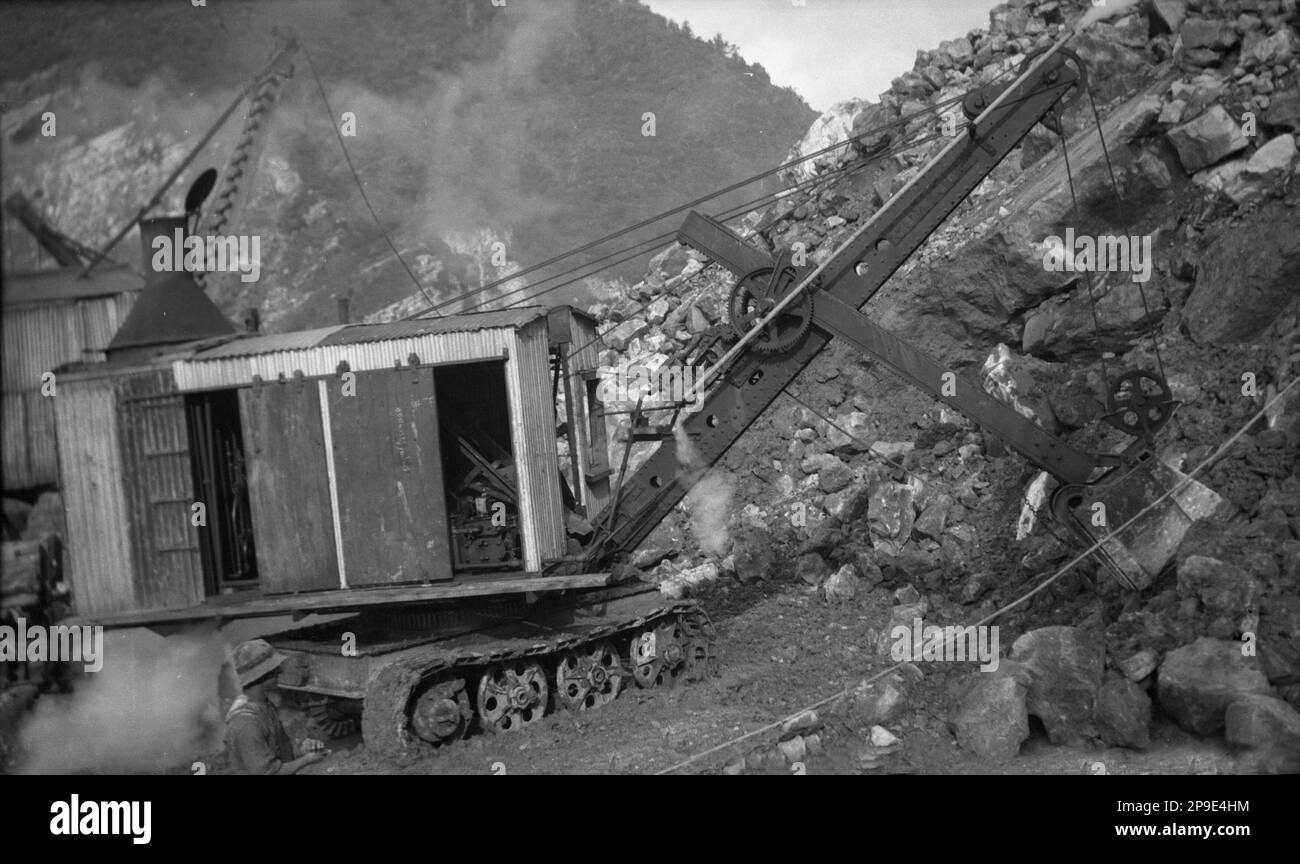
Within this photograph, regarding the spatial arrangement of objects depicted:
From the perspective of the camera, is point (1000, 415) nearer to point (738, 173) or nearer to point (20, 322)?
point (20, 322)

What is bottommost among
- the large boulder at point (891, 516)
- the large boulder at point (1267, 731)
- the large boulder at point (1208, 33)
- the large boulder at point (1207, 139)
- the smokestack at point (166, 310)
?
the large boulder at point (1267, 731)

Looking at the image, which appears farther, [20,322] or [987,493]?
[987,493]

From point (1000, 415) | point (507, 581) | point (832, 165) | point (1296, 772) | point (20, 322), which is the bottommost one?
point (1296, 772)

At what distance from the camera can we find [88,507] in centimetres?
1009

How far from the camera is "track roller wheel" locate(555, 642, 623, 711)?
10.0 m

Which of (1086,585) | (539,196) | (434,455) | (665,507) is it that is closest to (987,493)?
(1086,585)

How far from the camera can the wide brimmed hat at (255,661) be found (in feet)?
33.0

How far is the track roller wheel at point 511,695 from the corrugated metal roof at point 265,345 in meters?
3.30

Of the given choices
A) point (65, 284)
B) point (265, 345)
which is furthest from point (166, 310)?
point (265, 345)

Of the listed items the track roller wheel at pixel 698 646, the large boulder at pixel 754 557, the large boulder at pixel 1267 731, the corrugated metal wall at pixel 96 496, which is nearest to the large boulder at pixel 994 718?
the large boulder at pixel 1267 731

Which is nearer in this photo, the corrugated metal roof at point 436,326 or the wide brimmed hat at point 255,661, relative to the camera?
the corrugated metal roof at point 436,326

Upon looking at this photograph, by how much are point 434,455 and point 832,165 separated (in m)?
9.64

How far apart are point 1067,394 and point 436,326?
6.88 metres

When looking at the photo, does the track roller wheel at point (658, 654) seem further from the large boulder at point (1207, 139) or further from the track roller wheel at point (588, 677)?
the large boulder at point (1207, 139)
